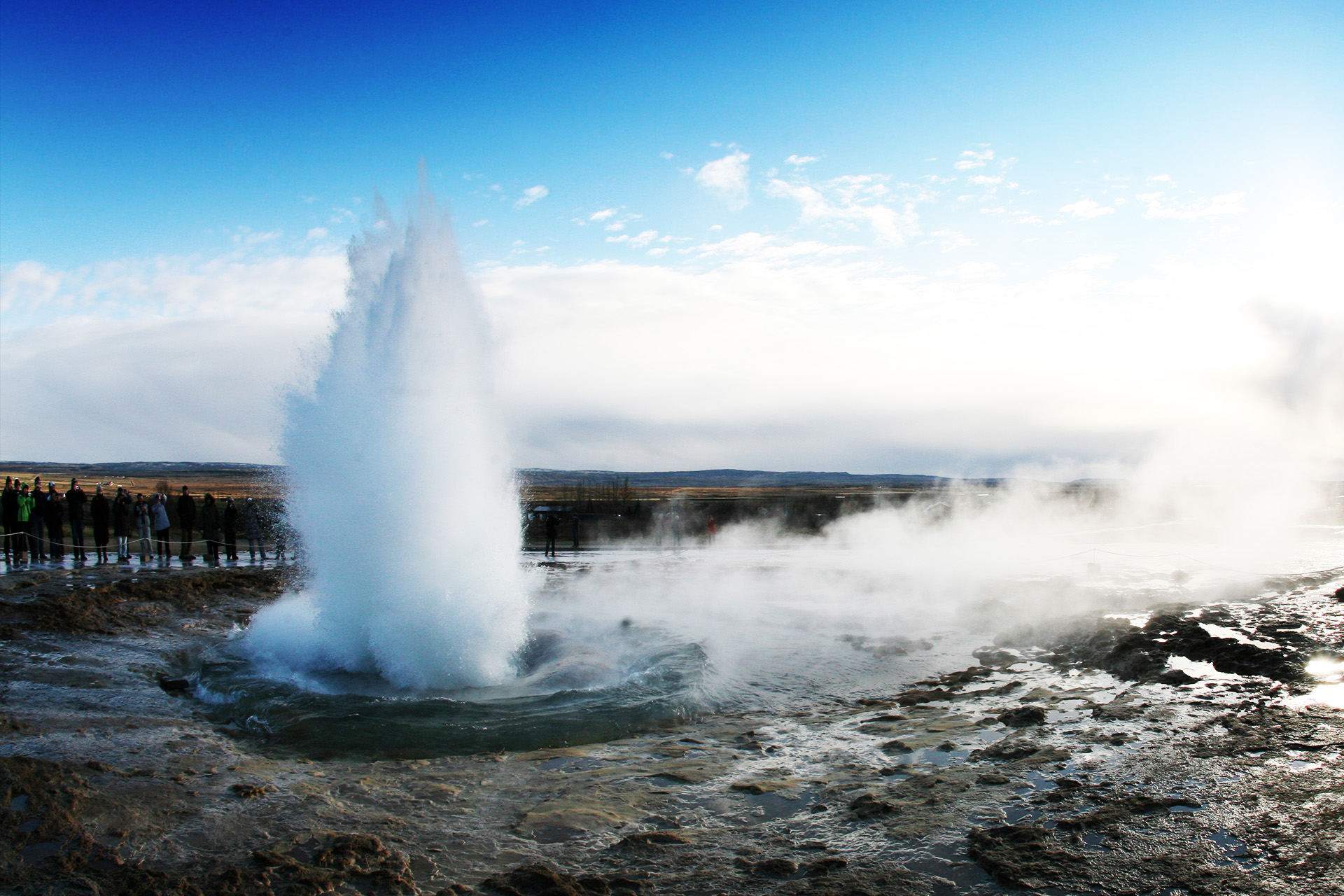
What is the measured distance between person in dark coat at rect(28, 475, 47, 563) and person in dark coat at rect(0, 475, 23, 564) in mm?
431

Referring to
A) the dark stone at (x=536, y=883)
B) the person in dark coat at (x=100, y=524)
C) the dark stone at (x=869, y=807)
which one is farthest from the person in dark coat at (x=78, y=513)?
the dark stone at (x=869, y=807)

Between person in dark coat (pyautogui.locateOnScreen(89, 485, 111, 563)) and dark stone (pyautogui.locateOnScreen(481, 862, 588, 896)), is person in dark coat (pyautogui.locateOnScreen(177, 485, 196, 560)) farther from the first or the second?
dark stone (pyautogui.locateOnScreen(481, 862, 588, 896))

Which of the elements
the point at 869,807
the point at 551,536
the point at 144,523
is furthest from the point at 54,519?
the point at 869,807

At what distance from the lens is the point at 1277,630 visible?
906cm

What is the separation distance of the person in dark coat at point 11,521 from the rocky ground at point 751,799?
1061 cm

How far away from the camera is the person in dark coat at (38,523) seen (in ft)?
55.2

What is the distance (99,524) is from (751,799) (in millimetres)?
17482

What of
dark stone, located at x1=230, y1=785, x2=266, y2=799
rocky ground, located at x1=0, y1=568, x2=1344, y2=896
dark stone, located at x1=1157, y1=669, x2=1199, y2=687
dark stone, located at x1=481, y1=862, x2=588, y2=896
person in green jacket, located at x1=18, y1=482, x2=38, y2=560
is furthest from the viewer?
person in green jacket, located at x1=18, y1=482, x2=38, y2=560

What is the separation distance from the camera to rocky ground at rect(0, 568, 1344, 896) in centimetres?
367

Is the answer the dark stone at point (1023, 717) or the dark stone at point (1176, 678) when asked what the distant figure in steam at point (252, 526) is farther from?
the dark stone at point (1176, 678)

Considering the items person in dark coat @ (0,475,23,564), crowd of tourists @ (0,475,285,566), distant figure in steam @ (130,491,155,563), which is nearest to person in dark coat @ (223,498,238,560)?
crowd of tourists @ (0,475,285,566)

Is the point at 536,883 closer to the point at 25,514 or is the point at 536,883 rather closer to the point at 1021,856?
the point at 1021,856

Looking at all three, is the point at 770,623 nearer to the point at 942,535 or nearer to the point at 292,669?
the point at 292,669

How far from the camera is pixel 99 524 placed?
16734 millimetres
